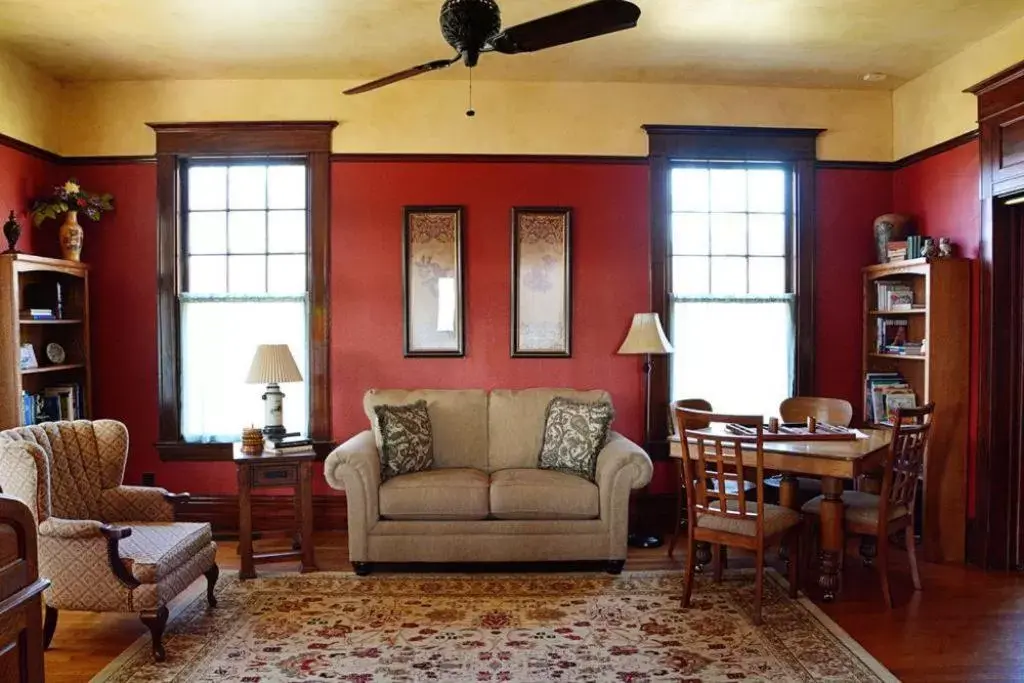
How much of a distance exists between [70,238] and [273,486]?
2.28m

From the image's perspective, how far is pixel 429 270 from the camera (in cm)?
516

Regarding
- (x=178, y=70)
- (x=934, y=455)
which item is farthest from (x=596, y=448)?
(x=178, y=70)

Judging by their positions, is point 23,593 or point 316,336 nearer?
point 23,593

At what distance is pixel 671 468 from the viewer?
208 inches

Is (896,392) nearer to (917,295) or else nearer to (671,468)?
(917,295)

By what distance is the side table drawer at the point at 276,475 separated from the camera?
4223 millimetres

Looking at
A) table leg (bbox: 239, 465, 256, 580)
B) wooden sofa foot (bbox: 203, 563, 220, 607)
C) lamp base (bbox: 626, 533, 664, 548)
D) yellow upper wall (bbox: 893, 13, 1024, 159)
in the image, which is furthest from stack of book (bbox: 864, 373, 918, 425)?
wooden sofa foot (bbox: 203, 563, 220, 607)

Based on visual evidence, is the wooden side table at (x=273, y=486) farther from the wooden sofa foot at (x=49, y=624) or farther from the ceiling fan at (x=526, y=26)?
the ceiling fan at (x=526, y=26)

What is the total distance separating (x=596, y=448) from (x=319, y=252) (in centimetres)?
241

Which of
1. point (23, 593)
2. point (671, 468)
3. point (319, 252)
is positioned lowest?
point (671, 468)

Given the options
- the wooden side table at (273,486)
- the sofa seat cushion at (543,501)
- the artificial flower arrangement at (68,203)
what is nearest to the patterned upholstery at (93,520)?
the wooden side table at (273,486)

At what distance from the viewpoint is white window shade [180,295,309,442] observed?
16.9 ft

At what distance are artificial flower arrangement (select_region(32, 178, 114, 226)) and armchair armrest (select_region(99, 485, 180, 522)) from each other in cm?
208

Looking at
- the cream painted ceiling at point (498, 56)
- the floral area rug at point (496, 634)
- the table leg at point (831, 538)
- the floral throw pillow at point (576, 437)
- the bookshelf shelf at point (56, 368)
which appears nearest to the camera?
the floral area rug at point (496, 634)
